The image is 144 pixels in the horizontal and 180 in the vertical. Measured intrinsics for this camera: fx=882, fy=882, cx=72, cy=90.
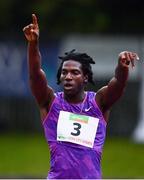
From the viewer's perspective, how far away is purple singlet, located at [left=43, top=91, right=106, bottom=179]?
321 inches

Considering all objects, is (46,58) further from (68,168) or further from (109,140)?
(68,168)

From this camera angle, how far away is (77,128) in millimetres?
8406

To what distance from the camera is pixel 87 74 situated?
8.67 meters

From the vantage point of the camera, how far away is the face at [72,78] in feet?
27.2

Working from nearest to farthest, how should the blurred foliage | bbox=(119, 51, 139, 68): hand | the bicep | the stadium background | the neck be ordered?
bbox=(119, 51, 139, 68): hand
the bicep
the neck
the stadium background
the blurred foliage

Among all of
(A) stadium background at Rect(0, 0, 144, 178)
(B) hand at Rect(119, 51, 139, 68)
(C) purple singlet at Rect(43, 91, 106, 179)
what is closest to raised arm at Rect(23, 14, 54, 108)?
(C) purple singlet at Rect(43, 91, 106, 179)

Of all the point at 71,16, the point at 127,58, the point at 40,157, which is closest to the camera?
the point at 127,58

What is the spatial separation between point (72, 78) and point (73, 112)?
12.7 inches

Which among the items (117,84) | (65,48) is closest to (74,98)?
(117,84)

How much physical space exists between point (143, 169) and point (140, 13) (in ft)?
30.6

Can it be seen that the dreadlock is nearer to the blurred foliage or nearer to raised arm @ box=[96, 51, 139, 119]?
raised arm @ box=[96, 51, 139, 119]

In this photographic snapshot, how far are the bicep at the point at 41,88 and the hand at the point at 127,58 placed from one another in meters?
0.74

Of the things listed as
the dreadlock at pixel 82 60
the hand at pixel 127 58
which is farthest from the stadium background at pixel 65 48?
the hand at pixel 127 58

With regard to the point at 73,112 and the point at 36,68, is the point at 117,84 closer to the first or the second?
the point at 73,112
